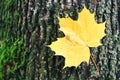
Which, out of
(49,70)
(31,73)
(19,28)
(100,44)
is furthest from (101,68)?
(19,28)

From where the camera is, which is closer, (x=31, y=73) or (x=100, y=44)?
(x=100, y=44)

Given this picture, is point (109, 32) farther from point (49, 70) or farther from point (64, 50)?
point (49, 70)

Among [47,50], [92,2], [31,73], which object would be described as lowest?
[31,73]
